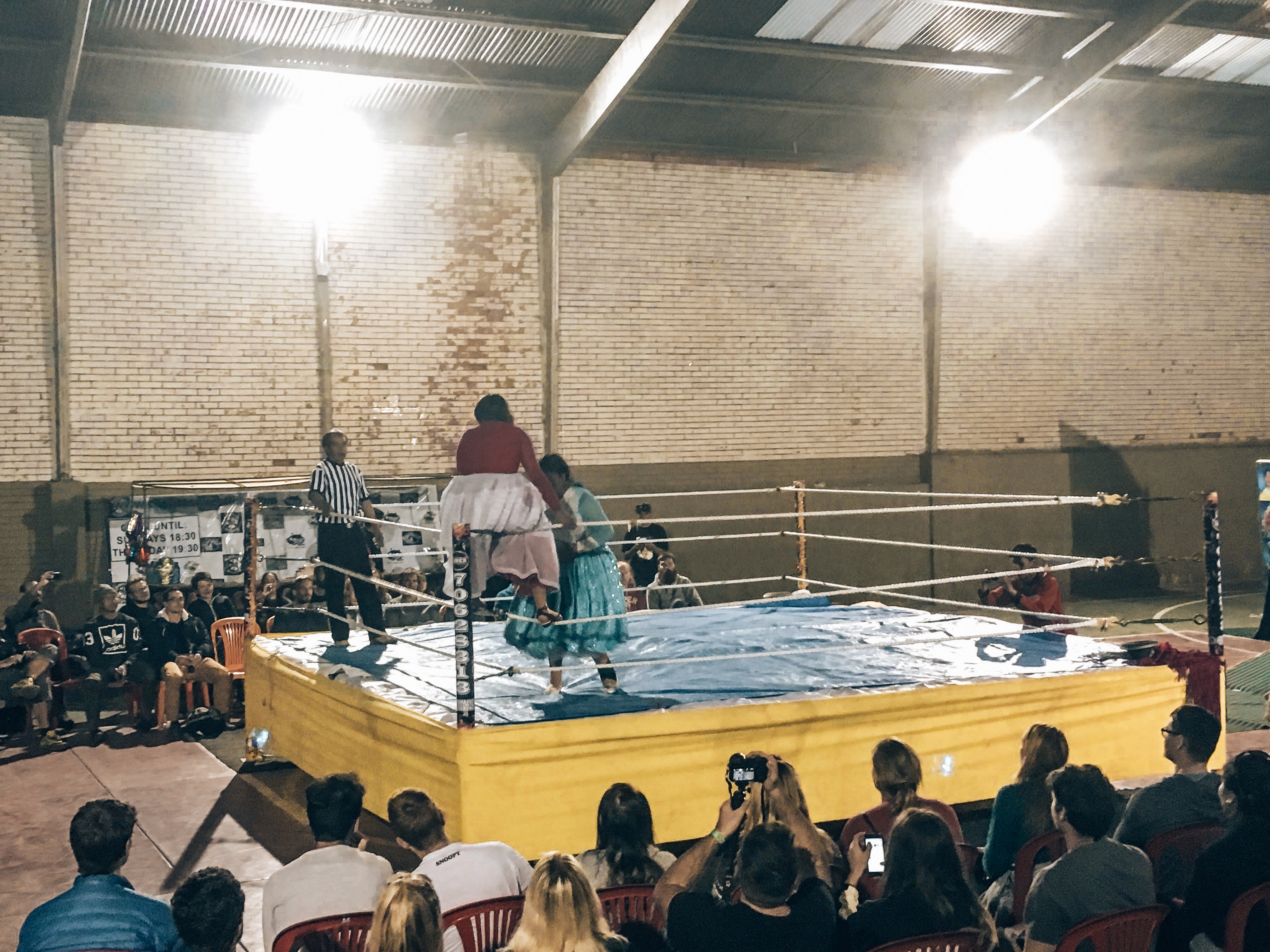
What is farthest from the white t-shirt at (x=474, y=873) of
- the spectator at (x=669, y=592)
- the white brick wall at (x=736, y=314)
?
the white brick wall at (x=736, y=314)

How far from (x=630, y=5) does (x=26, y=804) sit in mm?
8464

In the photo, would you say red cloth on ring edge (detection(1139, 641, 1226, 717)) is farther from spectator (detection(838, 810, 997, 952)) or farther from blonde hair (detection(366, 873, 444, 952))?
blonde hair (detection(366, 873, 444, 952))

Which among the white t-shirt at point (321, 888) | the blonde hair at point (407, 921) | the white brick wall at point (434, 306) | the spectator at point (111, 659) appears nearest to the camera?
the blonde hair at point (407, 921)

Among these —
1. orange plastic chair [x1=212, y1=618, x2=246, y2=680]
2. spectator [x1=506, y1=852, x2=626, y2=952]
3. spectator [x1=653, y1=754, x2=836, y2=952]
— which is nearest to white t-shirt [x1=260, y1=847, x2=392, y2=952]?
spectator [x1=506, y1=852, x2=626, y2=952]

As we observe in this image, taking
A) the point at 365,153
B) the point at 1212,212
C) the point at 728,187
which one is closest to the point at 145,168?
the point at 365,153

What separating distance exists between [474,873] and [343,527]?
13.8 feet

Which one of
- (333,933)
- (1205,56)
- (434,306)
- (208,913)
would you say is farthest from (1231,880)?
(1205,56)

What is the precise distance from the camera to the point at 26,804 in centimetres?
630

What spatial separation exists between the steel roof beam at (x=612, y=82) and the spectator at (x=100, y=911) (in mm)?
8909

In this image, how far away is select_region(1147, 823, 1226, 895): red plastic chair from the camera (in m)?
3.39

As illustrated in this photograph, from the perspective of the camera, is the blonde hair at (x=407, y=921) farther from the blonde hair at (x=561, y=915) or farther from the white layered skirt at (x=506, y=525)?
the white layered skirt at (x=506, y=525)

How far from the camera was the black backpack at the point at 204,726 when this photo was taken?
798cm

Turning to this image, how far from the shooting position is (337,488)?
707 cm

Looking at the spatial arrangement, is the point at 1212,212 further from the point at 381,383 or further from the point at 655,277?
the point at 381,383
